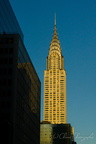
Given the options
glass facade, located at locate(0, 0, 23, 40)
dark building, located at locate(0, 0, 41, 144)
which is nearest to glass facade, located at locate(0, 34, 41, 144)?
dark building, located at locate(0, 0, 41, 144)

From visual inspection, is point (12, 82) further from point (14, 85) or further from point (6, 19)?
point (6, 19)

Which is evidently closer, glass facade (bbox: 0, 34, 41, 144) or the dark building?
the dark building

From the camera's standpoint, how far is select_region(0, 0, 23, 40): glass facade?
10235 centimetres

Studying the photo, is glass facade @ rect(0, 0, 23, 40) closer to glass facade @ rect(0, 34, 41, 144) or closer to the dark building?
the dark building

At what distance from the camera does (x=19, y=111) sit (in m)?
105

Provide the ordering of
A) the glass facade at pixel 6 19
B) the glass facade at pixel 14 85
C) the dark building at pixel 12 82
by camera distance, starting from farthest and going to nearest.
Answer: the glass facade at pixel 6 19
the glass facade at pixel 14 85
the dark building at pixel 12 82

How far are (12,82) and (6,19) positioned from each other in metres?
19.7

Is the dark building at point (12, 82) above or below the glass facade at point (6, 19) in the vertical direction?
below

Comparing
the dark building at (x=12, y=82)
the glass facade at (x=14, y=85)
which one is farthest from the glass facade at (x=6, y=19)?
the glass facade at (x=14, y=85)

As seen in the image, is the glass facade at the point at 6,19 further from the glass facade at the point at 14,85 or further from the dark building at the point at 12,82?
the glass facade at the point at 14,85

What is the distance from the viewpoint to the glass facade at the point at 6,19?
336ft

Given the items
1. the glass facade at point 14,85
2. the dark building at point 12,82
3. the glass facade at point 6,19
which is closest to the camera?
the dark building at point 12,82

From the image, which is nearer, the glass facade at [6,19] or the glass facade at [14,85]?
the glass facade at [14,85]

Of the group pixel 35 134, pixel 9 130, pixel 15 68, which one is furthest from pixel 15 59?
pixel 35 134
